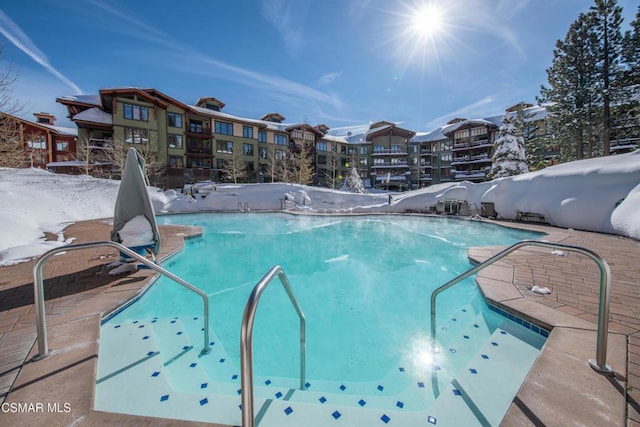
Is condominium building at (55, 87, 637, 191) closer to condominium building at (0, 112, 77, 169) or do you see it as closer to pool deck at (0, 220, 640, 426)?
condominium building at (0, 112, 77, 169)

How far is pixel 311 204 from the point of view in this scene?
2286 cm

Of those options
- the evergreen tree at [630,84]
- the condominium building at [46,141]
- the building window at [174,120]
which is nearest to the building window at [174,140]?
the building window at [174,120]

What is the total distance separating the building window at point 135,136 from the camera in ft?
85.4

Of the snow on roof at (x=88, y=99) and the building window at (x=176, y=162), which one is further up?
the snow on roof at (x=88, y=99)

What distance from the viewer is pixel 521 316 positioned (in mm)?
3443

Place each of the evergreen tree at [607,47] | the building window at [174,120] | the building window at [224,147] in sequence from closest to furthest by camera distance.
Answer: the evergreen tree at [607,47]
the building window at [174,120]
the building window at [224,147]

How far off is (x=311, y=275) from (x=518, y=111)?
29879mm

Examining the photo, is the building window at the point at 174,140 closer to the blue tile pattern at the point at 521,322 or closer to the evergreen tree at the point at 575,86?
the blue tile pattern at the point at 521,322

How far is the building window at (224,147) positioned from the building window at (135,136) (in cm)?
741

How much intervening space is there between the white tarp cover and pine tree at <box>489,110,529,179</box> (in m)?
25.8

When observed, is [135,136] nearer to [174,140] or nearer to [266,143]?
[174,140]

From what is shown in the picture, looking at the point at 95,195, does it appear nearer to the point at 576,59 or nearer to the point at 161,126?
the point at 161,126

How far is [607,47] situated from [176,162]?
38.1 m

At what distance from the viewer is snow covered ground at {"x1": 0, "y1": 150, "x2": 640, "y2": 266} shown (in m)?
8.25
